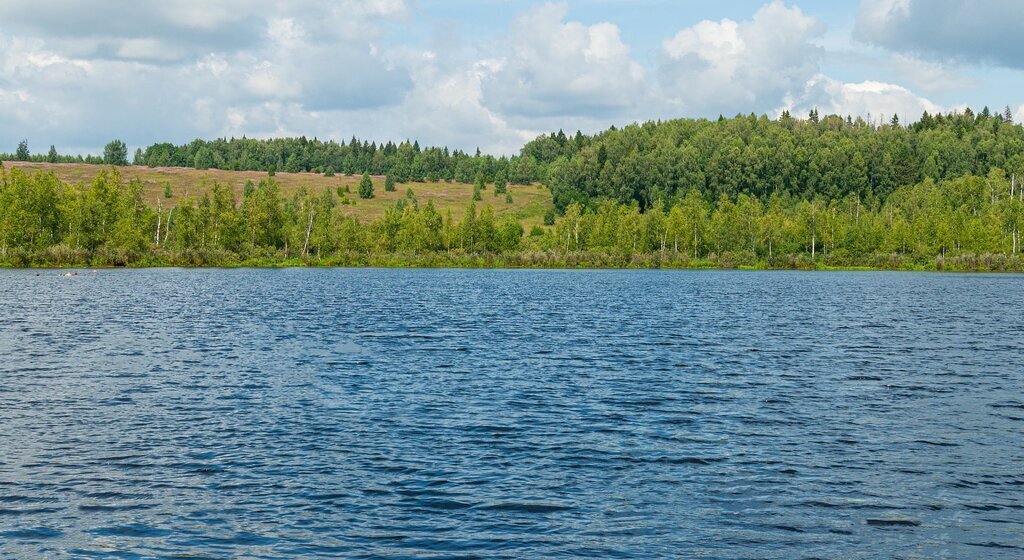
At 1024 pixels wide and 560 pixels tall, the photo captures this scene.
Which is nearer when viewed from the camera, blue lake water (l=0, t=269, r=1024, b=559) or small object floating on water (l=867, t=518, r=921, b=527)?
blue lake water (l=0, t=269, r=1024, b=559)

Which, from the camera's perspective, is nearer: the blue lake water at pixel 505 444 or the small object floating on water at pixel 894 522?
the blue lake water at pixel 505 444

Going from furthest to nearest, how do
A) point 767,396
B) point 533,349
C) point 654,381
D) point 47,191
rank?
point 47,191 → point 533,349 → point 654,381 → point 767,396

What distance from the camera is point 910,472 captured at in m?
24.8

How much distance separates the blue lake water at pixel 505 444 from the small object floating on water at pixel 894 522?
78 millimetres

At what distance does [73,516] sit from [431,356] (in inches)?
1187

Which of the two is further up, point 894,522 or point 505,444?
point 505,444

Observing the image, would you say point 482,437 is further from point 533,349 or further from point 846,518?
point 533,349

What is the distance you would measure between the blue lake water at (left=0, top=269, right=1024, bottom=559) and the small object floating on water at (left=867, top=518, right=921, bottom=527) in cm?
8

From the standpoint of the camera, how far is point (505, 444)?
2762 centimetres

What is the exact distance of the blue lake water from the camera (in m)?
19.3

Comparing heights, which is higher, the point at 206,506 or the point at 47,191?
the point at 47,191

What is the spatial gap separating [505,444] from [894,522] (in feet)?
39.0

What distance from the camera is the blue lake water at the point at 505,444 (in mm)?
19281

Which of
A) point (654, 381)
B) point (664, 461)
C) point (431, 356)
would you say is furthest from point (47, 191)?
point (664, 461)
